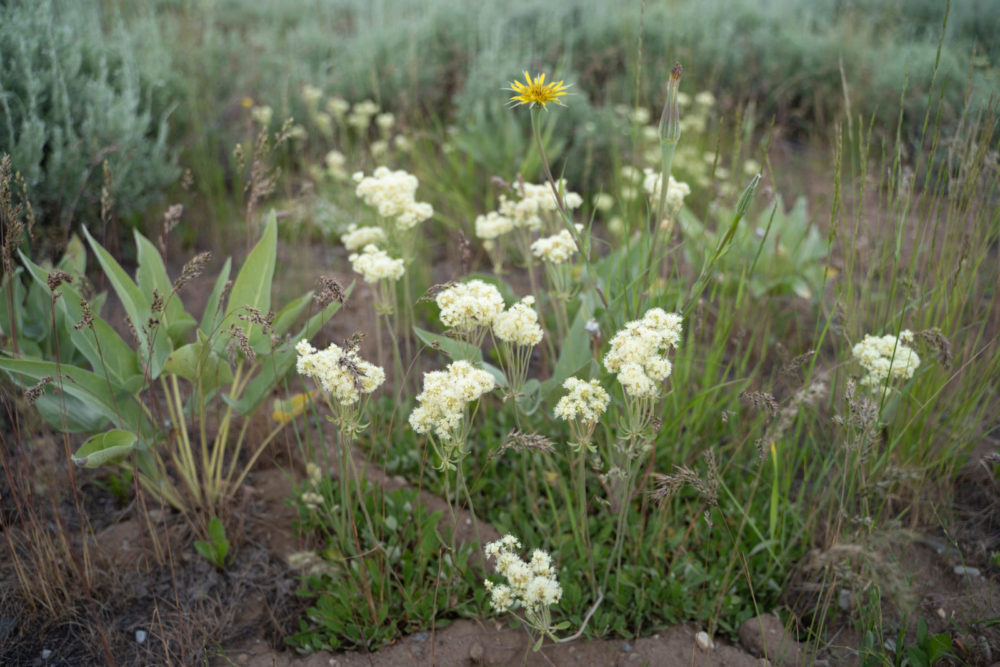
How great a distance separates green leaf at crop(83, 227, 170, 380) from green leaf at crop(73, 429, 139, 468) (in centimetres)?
16

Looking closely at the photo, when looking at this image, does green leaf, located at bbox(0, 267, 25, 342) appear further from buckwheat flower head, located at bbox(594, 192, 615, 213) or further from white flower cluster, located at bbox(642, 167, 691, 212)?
white flower cluster, located at bbox(642, 167, 691, 212)

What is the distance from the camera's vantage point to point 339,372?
51.6 inches

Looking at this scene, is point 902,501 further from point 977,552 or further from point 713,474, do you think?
point 713,474

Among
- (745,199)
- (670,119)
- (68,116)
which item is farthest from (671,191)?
(68,116)

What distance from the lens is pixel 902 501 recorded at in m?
2.04

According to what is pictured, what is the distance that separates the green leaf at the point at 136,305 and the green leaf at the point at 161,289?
41 millimetres

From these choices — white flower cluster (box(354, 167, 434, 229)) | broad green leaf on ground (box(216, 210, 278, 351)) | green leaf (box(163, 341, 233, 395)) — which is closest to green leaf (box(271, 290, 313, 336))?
broad green leaf on ground (box(216, 210, 278, 351))

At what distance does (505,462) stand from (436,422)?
3.03ft

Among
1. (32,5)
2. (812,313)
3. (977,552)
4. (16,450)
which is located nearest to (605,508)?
(977,552)

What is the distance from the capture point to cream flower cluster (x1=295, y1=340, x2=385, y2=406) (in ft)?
4.23

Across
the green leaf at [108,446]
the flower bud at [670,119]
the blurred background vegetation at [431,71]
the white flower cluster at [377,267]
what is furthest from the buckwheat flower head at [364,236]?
the blurred background vegetation at [431,71]

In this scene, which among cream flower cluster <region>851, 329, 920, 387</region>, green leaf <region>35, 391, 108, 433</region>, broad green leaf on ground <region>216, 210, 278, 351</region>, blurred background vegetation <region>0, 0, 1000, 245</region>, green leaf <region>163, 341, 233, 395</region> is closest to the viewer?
cream flower cluster <region>851, 329, 920, 387</region>

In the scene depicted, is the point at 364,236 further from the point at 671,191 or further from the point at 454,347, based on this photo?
the point at 671,191

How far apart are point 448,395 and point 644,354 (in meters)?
0.38
